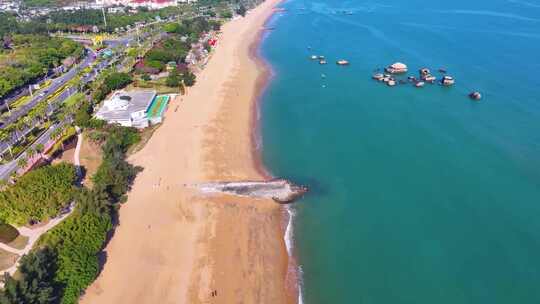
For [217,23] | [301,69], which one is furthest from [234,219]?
[217,23]

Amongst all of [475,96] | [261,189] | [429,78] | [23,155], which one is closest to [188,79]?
[23,155]

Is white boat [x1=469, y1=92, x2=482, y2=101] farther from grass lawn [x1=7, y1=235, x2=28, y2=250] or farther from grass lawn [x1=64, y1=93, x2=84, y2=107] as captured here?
grass lawn [x1=7, y1=235, x2=28, y2=250]

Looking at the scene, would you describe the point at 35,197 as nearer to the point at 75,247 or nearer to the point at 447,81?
the point at 75,247

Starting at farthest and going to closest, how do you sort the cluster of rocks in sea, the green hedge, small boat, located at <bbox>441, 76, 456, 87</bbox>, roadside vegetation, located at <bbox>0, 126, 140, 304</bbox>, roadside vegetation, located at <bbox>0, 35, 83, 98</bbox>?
1. the cluster of rocks in sea
2. small boat, located at <bbox>441, 76, 456, 87</bbox>
3. roadside vegetation, located at <bbox>0, 35, 83, 98</bbox>
4. the green hedge
5. roadside vegetation, located at <bbox>0, 126, 140, 304</bbox>

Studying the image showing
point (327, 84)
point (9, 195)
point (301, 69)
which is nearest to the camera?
point (9, 195)

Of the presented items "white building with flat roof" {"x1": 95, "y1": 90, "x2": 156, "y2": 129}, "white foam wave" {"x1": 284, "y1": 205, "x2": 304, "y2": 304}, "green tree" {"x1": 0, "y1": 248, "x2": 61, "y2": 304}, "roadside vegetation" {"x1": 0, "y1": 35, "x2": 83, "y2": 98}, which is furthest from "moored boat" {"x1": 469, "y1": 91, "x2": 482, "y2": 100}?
"roadside vegetation" {"x1": 0, "y1": 35, "x2": 83, "y2": 98}

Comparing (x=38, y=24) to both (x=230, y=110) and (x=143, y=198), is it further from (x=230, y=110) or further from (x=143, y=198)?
(x=143, y=198)
